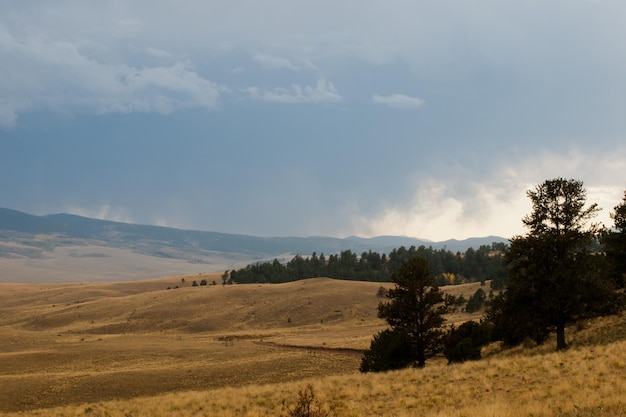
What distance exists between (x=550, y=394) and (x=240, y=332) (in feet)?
221

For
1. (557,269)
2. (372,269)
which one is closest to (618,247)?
(557,269)

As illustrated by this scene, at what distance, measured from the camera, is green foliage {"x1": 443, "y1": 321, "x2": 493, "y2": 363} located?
31.1 m

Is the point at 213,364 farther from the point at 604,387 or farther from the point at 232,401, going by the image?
the point at 604,387

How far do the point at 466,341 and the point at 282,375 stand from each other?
13453 millimetres

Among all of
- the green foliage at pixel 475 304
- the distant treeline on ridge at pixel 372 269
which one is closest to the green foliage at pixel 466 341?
the green foliage at pixel 475 304

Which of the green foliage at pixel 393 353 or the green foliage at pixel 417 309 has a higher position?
the green foliage at pixel 417 309

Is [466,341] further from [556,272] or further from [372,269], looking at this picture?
[372,269]

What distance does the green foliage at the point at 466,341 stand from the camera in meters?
31.1

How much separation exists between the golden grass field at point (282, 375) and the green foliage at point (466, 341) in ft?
4.18

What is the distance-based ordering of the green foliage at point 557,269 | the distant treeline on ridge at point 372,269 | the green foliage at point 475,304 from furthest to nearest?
the distant treeline on ridge at point 372,269 < the green foliage at point 475,304 < the green foliage at point 557,269

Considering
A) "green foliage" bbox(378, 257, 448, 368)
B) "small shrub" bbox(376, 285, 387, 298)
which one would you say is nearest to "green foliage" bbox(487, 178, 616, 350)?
"green foliage" bbox(378, 257, 448, 368)

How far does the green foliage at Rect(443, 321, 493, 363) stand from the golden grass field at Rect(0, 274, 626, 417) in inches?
50.2

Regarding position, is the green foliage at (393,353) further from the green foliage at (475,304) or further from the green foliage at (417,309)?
the green foliage at (475,304)

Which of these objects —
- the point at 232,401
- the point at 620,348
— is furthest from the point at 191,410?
the point at 620,348
